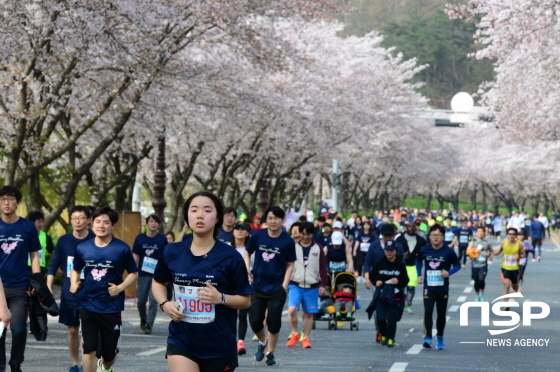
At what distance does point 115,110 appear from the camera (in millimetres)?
23172

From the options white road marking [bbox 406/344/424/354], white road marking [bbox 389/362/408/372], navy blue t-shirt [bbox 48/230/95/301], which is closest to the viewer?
navy blue t-shirt [bbox 48/230/95/301]

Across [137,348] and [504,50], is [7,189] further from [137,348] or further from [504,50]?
[504,50]

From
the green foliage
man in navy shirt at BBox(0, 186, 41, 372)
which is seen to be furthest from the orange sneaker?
the green foliage

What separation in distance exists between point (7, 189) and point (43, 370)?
6.53ft

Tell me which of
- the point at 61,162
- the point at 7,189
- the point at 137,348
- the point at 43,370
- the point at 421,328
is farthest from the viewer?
the point at 61,162

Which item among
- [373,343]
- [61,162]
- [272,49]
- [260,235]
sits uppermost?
[272,49]

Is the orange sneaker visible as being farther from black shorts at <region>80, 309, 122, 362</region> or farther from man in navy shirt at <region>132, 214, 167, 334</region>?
black shorts at <region>80, 309, 122, 362</region>

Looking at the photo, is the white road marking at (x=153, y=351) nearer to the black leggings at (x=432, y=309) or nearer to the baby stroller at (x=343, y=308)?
the black leggings at (x=432, y=309)

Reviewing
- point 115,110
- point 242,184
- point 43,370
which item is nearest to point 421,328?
point 43,370

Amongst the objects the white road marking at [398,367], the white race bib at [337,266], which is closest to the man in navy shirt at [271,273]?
the white road marking at [398,367]

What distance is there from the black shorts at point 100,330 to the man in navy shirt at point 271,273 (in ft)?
8.49

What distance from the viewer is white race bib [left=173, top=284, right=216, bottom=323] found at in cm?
625

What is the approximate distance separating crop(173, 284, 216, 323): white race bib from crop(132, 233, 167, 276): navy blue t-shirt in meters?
7.96

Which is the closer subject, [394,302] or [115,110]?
[394,302]
